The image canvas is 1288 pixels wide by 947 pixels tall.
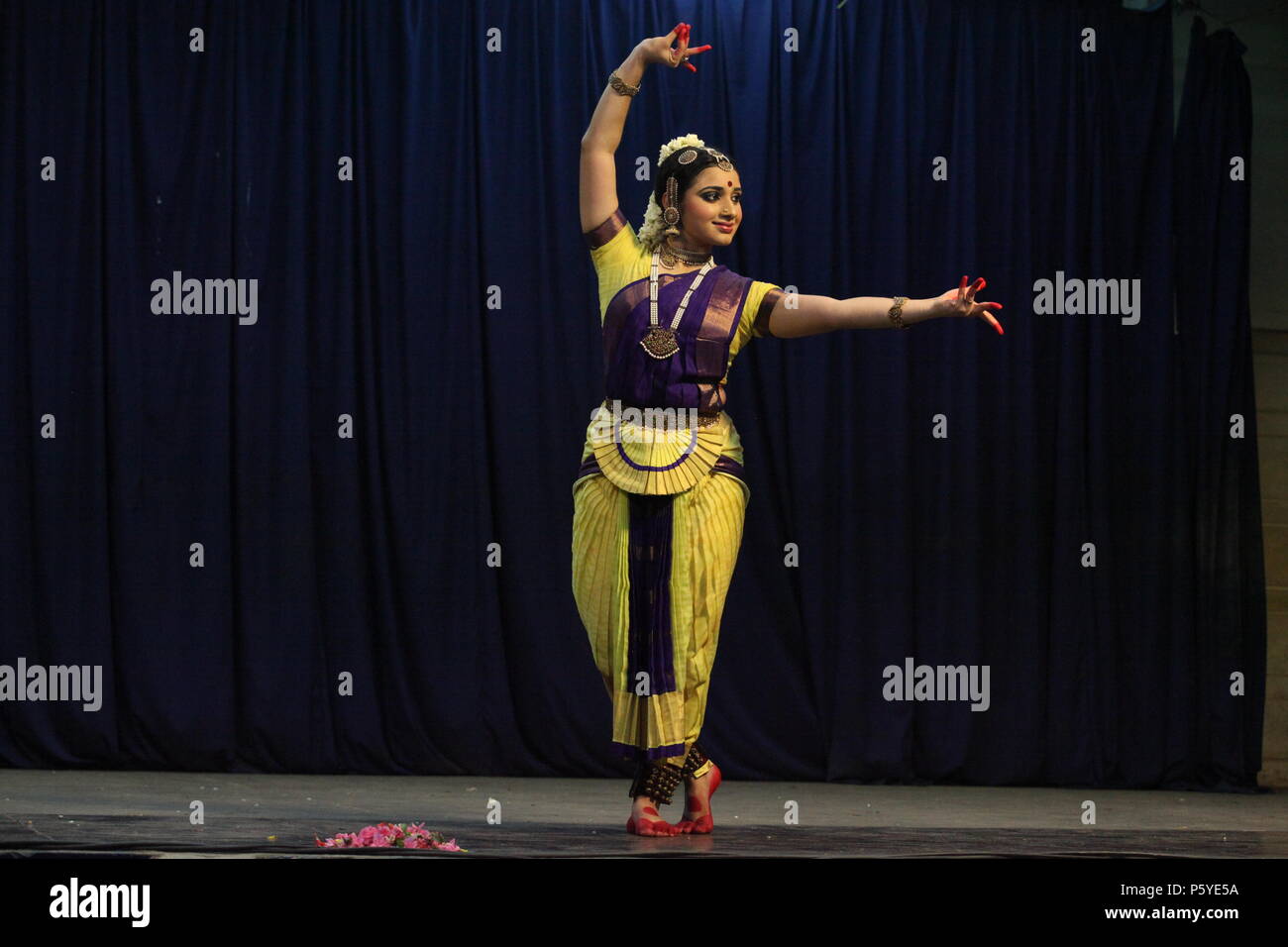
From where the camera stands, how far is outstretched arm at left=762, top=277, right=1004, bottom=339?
11.1ft

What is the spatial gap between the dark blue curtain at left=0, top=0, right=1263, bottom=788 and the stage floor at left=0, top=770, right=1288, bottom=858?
285 millimetres

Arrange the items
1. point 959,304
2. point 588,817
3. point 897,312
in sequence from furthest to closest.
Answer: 1. point 588,817
2. point 897,312
3. point 959,304

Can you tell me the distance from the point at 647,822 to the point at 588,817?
0.98 m

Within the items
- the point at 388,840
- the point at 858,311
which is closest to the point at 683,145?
the point at 858,311

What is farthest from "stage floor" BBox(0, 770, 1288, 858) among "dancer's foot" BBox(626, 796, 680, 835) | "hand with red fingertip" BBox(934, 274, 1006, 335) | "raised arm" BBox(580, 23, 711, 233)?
"raised arm" BBox(580, 23, 711, 233)

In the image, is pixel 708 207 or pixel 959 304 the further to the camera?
pixel 708 207

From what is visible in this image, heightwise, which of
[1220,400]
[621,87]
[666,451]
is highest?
[621,87]

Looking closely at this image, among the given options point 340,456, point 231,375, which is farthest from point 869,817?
point 231,375

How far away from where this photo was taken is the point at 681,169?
148 inches

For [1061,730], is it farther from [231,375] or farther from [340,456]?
[231,375]

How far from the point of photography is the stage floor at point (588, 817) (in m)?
3.13

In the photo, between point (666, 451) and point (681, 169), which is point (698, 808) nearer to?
point (666, 451)

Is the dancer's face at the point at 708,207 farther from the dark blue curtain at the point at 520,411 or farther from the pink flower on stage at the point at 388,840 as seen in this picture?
the dark blue curtain at the point at 520,411

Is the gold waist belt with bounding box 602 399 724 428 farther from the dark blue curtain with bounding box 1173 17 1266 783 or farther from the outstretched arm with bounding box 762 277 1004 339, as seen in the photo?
the dark blue curtain with bounding box 1173 17 1266 783
